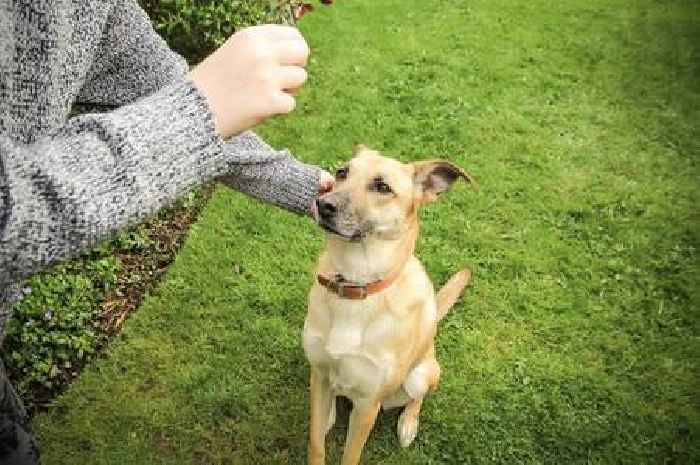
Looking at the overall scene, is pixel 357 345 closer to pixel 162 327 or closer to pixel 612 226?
pixel 162 327

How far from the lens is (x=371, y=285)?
2650 mm

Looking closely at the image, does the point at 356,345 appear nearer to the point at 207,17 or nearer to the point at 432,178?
the point at 432,178

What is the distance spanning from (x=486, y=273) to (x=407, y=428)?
Result: 130 centimetres

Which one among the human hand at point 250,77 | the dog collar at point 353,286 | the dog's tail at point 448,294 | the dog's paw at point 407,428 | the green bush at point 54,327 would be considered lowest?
the dog's paw at point 407,428

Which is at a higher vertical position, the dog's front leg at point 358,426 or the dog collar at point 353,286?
the dog collar at point 353,286

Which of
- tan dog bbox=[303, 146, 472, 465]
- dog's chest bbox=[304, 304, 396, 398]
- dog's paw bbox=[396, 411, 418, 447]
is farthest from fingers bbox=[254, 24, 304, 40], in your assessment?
dog's paw bbox=[396, 411, 418, 447]

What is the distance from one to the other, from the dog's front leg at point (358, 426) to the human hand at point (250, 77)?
6.80 feet

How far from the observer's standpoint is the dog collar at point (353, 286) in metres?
2.64

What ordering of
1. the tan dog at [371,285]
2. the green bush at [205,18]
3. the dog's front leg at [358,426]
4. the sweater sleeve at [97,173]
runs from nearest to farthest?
1. the sweater sleeve at [97,173]
2. the tan dog at [371,285]
3. the dog's front leg at [358,426]
4. the green bush at [205,18]

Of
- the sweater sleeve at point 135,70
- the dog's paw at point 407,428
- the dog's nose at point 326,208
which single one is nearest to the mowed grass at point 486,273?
the dog's paw at point 407,428

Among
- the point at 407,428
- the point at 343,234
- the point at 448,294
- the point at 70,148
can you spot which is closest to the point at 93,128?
the point at 70,148

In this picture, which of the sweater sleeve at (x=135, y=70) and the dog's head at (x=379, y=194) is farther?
the dog's head at (x=379, y=194)

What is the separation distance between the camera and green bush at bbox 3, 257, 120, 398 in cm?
344

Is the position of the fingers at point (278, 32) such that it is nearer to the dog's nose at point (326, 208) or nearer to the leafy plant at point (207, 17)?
the dog's nose at point (326, 208)
